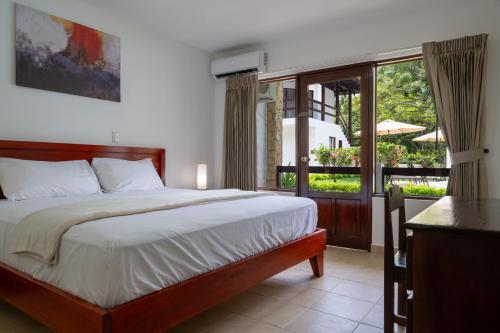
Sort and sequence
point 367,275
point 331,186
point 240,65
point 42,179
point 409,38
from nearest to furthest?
point 42,179 → point 367,275 → point 409,38 → point 331,186 → point 240,65

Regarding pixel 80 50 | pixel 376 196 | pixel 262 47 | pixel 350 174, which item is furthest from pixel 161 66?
pixel 376 196

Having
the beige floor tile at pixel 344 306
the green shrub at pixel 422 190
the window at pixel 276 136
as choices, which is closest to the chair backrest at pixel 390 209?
the beige floor tile at pixel 344 306

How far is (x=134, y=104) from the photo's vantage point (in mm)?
3902

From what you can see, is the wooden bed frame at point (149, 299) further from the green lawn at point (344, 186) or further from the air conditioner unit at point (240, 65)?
the air conditioner unit at point (240, 65)

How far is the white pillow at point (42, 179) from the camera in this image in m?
2.58

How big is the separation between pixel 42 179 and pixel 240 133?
2479mm

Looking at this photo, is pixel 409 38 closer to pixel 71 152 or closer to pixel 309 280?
pixel 309 280

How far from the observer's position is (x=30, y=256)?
169cm

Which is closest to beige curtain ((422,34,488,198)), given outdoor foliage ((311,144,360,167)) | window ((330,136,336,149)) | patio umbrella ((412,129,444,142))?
patio umbrella ((412,129,444,142))

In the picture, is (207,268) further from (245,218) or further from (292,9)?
(292,9)

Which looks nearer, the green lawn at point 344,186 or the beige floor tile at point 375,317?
the beige floor tile at point 375,317

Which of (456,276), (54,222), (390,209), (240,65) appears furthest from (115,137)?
(456,276)

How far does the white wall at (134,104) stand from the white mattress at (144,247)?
1.06 m

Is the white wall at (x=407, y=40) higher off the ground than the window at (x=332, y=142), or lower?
higher
